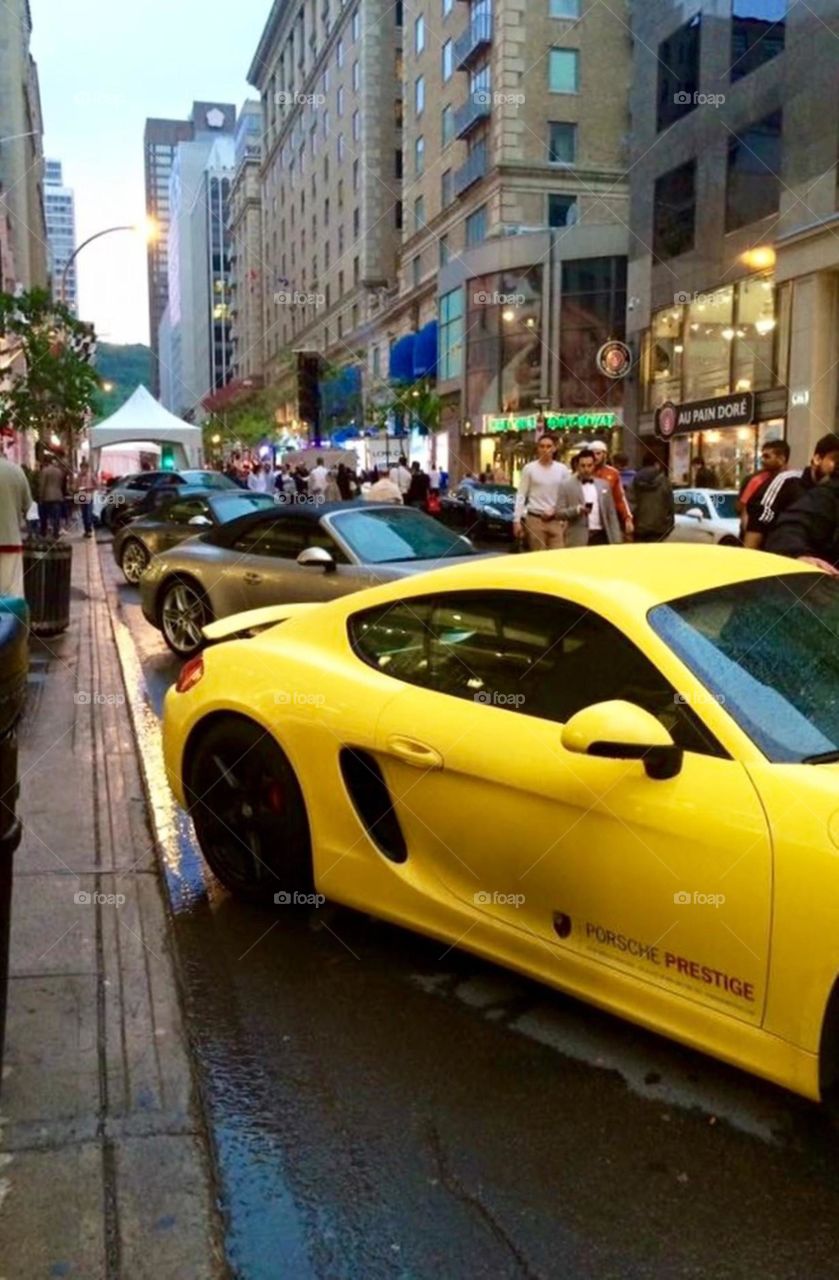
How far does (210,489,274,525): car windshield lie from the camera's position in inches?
501

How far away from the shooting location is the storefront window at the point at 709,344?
2845 cm

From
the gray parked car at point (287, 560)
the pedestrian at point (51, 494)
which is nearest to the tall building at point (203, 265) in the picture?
the pedestrian at point (51, 494)

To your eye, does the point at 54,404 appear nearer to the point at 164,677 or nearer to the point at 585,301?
the point at 164,677

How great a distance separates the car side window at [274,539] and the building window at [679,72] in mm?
25432

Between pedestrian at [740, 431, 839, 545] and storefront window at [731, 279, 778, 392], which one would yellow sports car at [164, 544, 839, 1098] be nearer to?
pedestrian at [740, 431, 839, 545]

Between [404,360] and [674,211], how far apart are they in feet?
80.3

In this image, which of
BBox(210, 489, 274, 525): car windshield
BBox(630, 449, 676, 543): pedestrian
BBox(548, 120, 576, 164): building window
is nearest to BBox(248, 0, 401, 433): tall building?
BBox(548, 120, 576, 164): building window

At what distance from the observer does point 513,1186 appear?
2.54 meters

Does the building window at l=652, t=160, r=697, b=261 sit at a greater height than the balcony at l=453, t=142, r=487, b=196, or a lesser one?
lesser

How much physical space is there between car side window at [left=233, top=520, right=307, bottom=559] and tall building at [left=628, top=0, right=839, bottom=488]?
18.0m

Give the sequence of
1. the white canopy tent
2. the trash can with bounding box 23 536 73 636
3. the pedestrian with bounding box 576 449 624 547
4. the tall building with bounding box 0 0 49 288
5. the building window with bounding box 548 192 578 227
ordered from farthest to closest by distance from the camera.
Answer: the tall building with bounding box 0 0 49 288 → the building window with bounding box 548 192 578 227 → the white canopy tent → the pedestrian with bounding box 576 449 624 547 → the trash can with bounding box 23 536 73 636

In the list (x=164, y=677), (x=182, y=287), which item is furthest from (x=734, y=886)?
(x=182, y=287)

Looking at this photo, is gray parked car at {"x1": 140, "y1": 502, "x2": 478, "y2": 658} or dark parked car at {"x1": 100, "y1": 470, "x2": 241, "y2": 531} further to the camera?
dark parked car at {"x1": 100, "y1": 470, "x2": 241, "y2": 531}

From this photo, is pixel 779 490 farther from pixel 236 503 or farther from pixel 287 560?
pixel 236 503
